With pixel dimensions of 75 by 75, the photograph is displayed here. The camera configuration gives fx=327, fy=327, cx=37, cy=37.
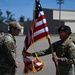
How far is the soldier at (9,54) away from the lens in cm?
593

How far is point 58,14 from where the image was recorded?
89.9 m

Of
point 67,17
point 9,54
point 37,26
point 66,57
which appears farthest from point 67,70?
point 67,17

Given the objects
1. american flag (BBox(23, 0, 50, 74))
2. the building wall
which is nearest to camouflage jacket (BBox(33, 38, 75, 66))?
american flag (BBox(23, 0, 50, 74))

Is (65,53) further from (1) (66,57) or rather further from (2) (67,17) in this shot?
(2) (67,17)

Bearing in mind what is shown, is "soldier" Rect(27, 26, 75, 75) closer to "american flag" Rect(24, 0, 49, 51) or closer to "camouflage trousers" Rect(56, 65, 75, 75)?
"camouflage trousers" Rect(56, 65, 75, 75)

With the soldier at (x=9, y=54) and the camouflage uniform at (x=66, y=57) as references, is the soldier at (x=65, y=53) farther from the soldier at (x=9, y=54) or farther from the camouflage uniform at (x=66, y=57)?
the soldier at (x=9, y=54)

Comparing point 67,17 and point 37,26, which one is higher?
point 37,26

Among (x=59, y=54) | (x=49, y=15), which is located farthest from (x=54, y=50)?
(x=49, y=15)

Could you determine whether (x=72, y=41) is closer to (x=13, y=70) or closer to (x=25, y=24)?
(x=13, y=70)

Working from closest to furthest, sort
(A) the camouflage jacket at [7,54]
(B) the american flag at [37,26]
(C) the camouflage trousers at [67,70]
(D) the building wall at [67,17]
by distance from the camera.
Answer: (A) the camouflage jacket at [7,54]
(C) the camouflage trousers at [67,70]
(B) the american flag at [37,26]
(D) the building wall at [67,17]

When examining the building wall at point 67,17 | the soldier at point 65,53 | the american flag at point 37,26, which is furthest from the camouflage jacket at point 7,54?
Answer: the building wall at point 67,17

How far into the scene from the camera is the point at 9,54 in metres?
5.96

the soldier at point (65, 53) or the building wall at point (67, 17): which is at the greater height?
the soldier at point (65, 53)

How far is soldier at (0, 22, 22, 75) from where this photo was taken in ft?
19.4
